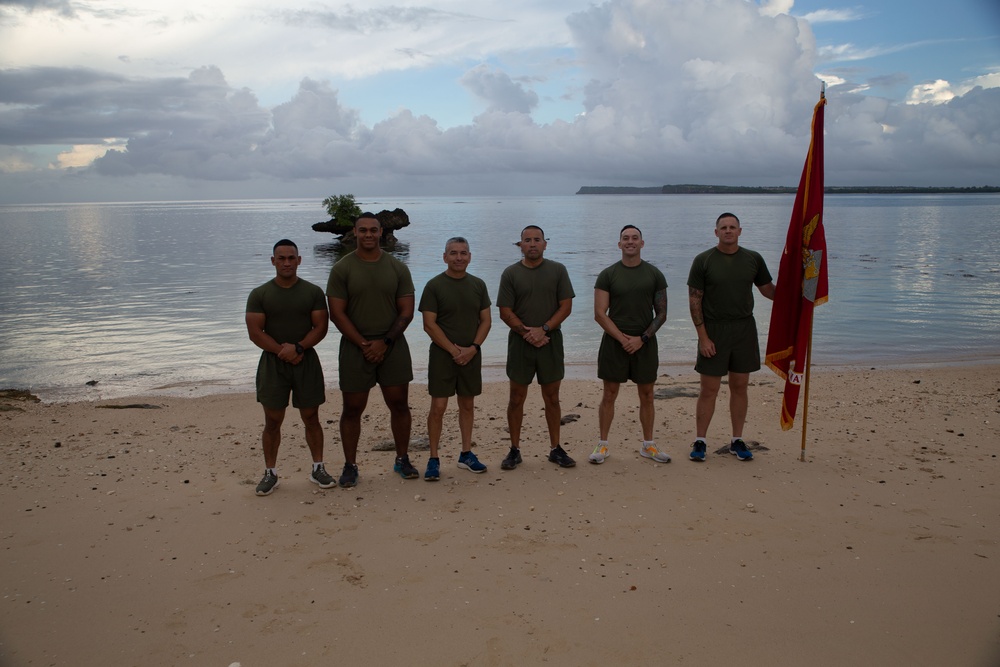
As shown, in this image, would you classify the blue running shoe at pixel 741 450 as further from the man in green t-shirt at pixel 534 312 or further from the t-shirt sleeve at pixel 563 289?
the t-shirt sleeve at pixel 563 289

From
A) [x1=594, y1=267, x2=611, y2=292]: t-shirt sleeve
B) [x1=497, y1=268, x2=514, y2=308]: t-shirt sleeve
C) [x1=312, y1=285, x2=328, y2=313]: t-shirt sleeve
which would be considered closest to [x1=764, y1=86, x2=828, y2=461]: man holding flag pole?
[x1=594, y1=267, x2=611, y2=292]: t-shirt sleeve

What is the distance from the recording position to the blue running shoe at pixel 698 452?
6406 millimetres

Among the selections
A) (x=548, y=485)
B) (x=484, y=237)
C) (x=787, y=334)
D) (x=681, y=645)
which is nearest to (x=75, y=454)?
(x=548, y=485)

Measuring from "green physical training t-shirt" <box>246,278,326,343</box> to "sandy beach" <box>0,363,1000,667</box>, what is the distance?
1.36m

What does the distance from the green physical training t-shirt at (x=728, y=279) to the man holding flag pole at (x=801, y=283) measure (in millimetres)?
238

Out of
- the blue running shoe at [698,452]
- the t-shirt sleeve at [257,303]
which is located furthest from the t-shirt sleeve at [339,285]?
the blue running shoe at [698,452]

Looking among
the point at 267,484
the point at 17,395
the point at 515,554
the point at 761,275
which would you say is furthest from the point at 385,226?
the point at 515,554

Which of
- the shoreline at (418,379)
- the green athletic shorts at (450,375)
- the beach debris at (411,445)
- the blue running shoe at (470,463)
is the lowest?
the shoreline at (418,379)

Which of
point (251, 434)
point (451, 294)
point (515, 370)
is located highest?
point (451, 294)

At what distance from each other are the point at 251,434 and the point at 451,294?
3285 mm

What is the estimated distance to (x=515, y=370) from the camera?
6164 millimetres

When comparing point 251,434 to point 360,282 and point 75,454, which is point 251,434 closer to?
point 75,454

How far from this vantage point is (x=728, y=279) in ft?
20.5

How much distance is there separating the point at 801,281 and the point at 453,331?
319 centimetres
